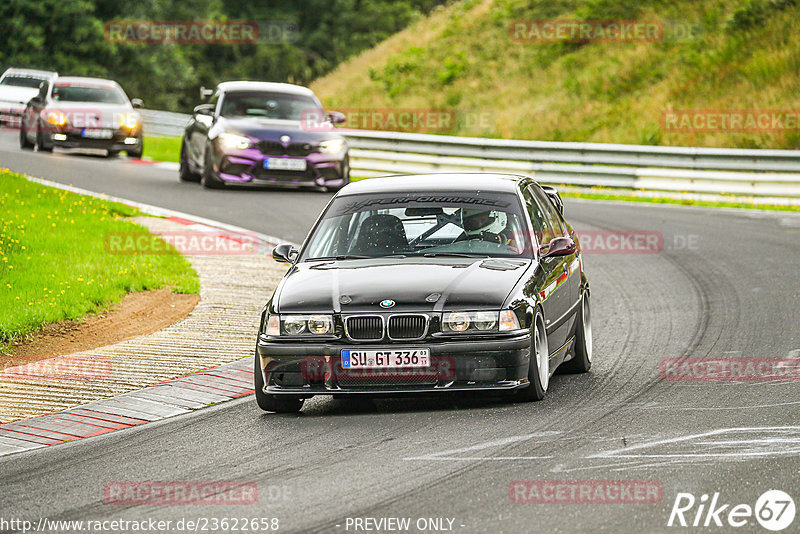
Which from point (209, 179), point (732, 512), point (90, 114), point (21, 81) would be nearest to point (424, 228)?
point (732, 512)

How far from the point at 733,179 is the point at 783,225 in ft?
14.3

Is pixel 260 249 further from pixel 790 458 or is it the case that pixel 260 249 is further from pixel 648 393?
pixel 790 458

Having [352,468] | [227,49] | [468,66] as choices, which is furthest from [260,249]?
[227,49]

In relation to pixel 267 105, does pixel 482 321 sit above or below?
above

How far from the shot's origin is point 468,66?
39.0 metres

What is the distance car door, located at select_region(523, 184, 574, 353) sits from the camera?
8852mm

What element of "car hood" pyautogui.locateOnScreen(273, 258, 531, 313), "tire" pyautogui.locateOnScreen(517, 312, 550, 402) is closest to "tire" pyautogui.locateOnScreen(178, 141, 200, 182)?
"car hood" pyautogui.locateOnScreen(273, 258, 531, 313)

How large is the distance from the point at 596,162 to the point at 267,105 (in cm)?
649

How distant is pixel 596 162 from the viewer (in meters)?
25.6
